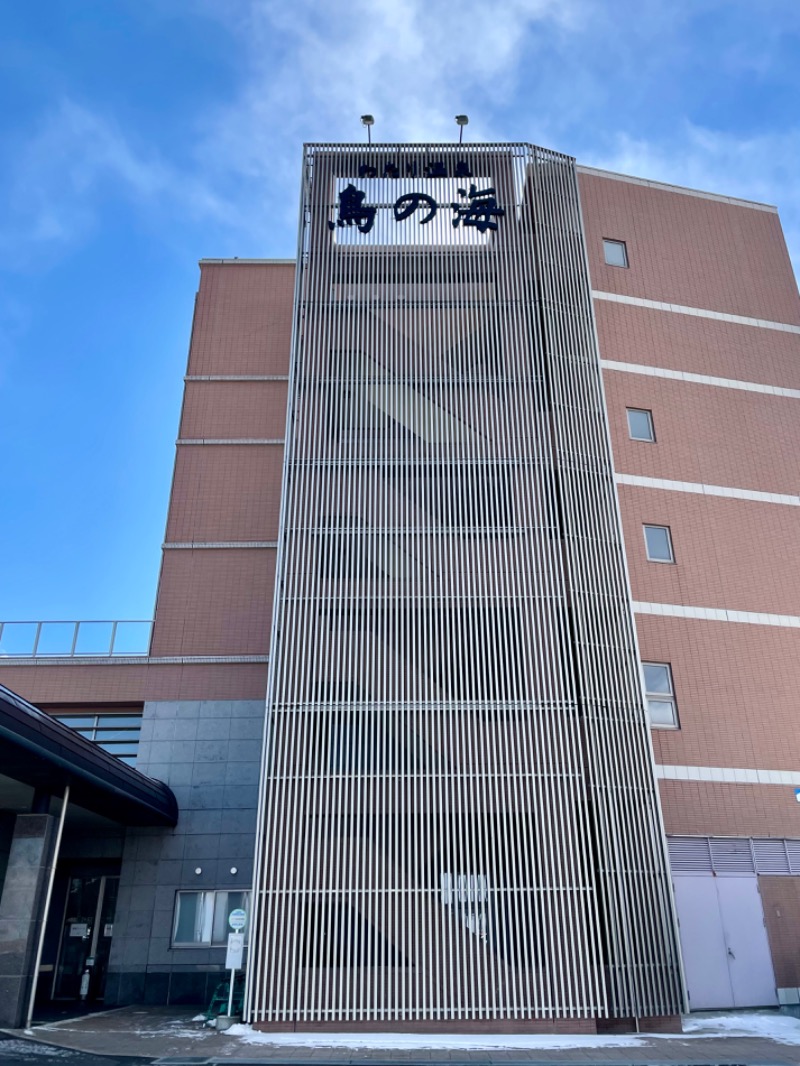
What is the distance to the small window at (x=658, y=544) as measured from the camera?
60.4 ft

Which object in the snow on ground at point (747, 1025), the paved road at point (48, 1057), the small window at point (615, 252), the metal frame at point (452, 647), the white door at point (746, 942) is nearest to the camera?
the paved road at point (48, 1057)

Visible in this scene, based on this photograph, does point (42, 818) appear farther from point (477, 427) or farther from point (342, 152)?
point (342, 152)

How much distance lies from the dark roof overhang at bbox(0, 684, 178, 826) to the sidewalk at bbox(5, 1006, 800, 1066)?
3604 mm

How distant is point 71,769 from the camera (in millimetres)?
12617

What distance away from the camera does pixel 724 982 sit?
15.2 m

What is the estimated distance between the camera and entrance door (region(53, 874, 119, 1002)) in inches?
679

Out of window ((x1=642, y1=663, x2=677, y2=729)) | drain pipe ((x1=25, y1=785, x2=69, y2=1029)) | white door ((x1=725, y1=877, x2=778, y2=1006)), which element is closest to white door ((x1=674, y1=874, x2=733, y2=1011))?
white door ((x1=725, y1=877, x2=778, y2=1006))

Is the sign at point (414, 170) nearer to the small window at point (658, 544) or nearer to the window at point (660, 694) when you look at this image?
the small window at point (658, 544)

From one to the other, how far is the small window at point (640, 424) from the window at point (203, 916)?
14.0m

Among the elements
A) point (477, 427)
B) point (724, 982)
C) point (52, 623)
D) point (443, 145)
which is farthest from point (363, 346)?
point (724, 982)

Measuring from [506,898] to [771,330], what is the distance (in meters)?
16.8

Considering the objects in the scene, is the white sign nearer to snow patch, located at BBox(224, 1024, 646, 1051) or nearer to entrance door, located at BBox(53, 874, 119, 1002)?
snow patch, located at BBox(224, 1024, 646, 1051)

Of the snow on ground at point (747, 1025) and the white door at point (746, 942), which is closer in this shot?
the snow on ground at point (747, 1025)

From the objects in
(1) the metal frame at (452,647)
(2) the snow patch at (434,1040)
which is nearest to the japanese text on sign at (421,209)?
(1) the metal frame at (452,647)
